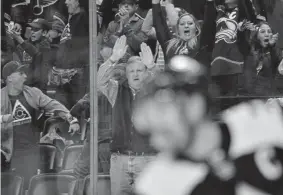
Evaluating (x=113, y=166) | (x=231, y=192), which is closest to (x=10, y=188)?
(x=113, y=166)

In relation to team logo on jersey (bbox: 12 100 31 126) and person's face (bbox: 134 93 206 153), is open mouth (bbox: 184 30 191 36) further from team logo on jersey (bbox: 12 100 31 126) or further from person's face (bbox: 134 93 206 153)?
team logo on jersey (bbox: 12 100 31 126)

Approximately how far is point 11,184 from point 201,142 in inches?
65.9

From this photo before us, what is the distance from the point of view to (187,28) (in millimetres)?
5199

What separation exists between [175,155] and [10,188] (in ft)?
4.78

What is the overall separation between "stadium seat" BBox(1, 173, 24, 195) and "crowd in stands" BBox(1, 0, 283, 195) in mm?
52

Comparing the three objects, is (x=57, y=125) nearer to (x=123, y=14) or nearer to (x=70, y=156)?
(x=70, y=156)

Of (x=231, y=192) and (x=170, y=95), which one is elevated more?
(x=170, y=95)

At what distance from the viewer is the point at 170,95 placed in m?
5.20

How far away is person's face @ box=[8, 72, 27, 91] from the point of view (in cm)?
534

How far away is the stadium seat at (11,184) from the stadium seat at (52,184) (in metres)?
0.09

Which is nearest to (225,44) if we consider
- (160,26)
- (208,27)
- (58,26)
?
(208,27)

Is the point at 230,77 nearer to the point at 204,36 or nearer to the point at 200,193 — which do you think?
the point at 204,36

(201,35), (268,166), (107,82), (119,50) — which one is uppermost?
(201,35)

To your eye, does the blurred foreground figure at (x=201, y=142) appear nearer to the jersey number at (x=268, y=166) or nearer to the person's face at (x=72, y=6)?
the jersey number at (x=268, y=166)
